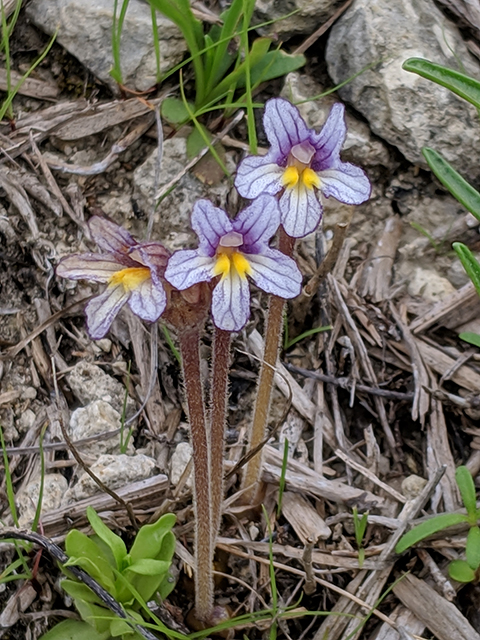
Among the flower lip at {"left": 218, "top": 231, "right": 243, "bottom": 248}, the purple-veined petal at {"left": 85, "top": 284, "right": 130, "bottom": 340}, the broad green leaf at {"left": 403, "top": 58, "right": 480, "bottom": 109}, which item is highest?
the broad green leaf at {"left": 403, "top": 58, "right": 480, "bottom": 109}

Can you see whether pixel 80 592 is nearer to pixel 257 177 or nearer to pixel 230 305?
pixel 230 305

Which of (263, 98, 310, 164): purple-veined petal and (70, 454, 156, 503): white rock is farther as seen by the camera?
(70, 454, 156, 503): white rock

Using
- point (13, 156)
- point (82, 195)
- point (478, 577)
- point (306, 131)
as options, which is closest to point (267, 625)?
point (478, 577)

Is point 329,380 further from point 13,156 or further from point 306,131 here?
point 13,156

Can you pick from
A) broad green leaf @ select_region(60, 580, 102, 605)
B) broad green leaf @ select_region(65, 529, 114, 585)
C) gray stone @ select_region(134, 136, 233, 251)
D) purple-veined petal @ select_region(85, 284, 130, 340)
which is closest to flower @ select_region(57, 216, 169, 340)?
purple-veined petal @ select_region(85, 284, 130, 340)

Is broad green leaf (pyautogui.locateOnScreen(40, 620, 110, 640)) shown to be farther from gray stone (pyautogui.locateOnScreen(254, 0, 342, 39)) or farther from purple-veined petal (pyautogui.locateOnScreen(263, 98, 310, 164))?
gray stone (pyautogui.locateOnScreen(254, 0, 342, 39))

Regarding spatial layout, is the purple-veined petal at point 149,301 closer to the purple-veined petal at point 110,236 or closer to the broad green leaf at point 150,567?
the purple-veined petal at point 110,236

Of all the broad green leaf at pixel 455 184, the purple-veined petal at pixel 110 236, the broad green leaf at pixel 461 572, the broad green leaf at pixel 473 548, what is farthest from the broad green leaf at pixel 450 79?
the broad green leaf at pixel 461 572
